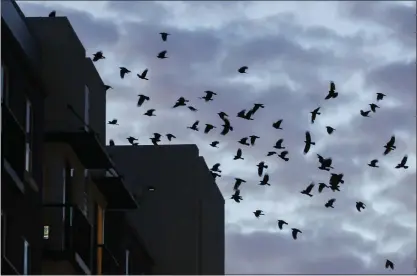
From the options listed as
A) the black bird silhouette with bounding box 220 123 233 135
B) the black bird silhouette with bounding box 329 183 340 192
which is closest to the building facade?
the black bird silhouette with bounding box 220 123 233 135

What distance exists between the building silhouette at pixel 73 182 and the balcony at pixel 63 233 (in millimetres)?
19

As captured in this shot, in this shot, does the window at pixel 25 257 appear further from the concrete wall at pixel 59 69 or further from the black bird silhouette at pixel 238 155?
the black bird silhouette at pixel 238 155

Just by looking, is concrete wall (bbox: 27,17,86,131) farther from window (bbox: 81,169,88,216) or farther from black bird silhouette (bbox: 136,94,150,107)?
black bird silhouette (bbox: 136,94,150,107)

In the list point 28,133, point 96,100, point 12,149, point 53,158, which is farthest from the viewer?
point 96,100

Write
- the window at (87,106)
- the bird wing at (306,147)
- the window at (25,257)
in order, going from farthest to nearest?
1. the bird wing at (306,147)
2. the window at (87,106)
3. the window at (25,257)

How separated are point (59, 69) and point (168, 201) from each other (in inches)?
428

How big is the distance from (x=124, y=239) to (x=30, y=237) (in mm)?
12010

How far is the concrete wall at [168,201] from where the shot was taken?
51469mm

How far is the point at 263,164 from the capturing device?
160 feet

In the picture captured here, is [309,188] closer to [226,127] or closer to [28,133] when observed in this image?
[226,127]

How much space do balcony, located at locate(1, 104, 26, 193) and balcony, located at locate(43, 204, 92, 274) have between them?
10.4 feet

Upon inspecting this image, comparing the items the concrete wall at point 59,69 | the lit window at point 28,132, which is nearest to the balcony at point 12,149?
the lit window at point 28,132

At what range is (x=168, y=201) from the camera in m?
51.5

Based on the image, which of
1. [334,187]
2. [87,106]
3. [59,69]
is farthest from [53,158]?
[334,187]
